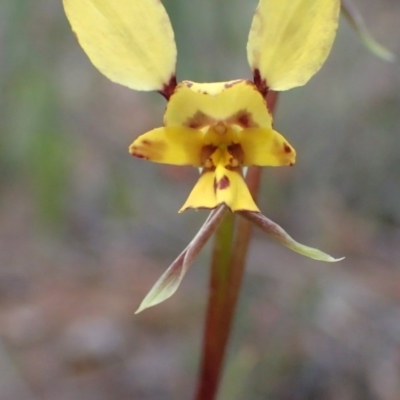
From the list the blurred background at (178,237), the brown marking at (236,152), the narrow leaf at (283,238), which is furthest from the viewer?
the blurred background at (178,237)

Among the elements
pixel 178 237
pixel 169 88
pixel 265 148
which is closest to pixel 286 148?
pixel 265 148

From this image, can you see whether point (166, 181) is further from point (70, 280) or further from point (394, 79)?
point (394, 79)

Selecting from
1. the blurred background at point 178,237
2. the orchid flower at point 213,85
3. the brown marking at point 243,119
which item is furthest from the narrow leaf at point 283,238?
the blurred background at point 178,237

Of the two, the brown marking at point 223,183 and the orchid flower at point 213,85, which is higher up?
the orchid flower at point 213,85

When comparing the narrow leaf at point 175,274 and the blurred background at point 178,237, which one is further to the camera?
the blurred background at point 178,237

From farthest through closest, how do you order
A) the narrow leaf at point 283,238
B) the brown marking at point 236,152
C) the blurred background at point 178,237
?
the blurred background at point 178,237
the brown marking at point 236,152
the narrow leaf at point 283,238

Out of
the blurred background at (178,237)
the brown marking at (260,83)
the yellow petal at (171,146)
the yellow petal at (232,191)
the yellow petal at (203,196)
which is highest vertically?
the brown marking at (260,83)

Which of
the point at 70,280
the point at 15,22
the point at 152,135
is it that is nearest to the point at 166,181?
the point at 70,280

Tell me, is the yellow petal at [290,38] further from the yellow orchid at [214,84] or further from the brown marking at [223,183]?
the brown marking at [223,183]

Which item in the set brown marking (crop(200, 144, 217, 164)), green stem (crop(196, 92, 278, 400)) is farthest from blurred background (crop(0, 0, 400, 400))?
brown marking (crop(200, 144, 217, 164))

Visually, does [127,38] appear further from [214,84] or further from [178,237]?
[178,237]
